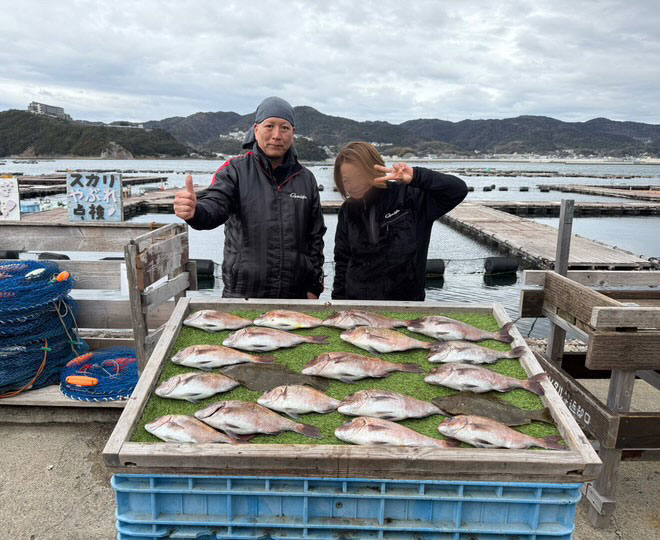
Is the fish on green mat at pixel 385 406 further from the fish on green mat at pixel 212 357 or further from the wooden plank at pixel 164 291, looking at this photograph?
the wooden plank at pixel 164 291

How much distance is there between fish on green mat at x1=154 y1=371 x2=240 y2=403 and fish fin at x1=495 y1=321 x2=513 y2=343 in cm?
151

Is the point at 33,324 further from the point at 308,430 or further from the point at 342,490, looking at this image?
the point at 342,490

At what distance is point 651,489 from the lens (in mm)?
3793

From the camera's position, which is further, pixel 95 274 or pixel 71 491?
pixel 95 274

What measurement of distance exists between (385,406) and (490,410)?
0.48m

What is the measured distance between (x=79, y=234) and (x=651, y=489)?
19.8ft

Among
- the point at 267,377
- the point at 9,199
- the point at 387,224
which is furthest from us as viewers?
the point at 9,199

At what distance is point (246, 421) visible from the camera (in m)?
1.98

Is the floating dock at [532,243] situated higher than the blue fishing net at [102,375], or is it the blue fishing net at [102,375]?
the blue fishing net at [102,375]

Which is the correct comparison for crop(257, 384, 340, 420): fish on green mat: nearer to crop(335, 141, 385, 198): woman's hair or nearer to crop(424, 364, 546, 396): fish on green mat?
crop(424, 364, 546, 396): fish on green mat

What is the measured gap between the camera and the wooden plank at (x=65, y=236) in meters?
5.14

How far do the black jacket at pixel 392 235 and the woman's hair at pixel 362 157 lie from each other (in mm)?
193

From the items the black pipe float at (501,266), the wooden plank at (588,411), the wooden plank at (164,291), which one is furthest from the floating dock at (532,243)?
the wooden plank at (164,291)

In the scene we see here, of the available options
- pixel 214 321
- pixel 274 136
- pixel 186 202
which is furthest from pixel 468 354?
pixel 274 136
